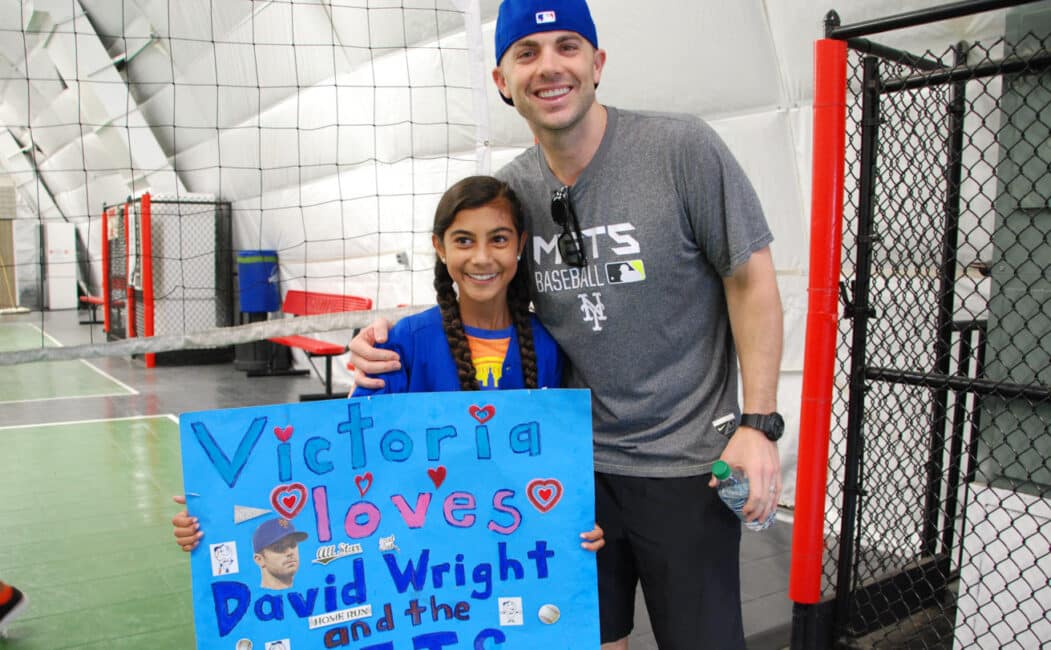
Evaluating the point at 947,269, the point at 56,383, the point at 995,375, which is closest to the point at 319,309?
the point at 56,383

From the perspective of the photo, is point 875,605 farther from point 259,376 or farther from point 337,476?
point 259,376

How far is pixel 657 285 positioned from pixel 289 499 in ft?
2.56

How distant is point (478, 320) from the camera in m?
1.65

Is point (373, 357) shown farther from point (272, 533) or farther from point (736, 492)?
point (736, 492)

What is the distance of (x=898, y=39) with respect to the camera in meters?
3.35

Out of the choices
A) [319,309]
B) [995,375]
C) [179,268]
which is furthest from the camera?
[179,268]

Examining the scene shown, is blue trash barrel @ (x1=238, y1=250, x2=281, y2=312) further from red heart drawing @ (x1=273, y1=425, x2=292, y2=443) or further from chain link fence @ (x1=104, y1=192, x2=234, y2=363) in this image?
red heart drawing @ (x1=273, y1=425, x2=292, y2=443)

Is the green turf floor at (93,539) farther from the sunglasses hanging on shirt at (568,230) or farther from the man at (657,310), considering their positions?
the sunglasses hanging on shirt at (568,230)

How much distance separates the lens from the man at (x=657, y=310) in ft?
4.81

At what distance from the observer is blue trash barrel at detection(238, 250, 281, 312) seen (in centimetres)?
912

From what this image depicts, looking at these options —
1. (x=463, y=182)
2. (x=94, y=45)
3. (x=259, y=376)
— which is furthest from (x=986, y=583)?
(x=94, y=45)

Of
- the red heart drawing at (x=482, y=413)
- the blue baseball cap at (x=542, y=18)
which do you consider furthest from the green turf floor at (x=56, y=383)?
the blue baseball cap at (x=542, y=18)

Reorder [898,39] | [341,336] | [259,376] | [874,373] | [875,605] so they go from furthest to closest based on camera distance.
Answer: [259,376] → [341,336] → [898,39] → [875,605] → [874,373]

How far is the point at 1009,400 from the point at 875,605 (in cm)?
91
